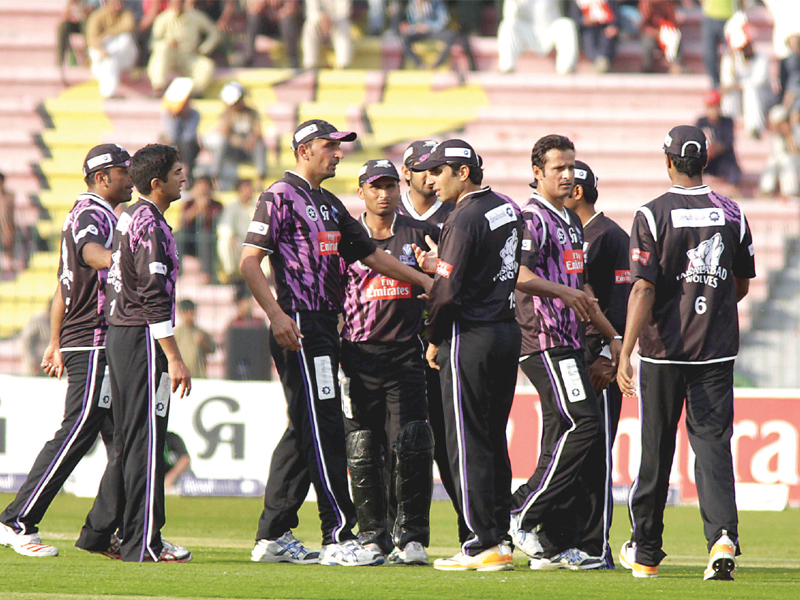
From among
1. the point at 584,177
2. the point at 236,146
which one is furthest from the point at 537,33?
the point at 584,177

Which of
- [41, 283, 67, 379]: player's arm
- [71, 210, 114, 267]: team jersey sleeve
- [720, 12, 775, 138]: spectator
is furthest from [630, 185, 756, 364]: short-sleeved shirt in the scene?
[720, 12, 775, 138]: spectator

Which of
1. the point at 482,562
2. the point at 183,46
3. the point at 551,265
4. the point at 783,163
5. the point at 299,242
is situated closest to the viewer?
the point at 482,562

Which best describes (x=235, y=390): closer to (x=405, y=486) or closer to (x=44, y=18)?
(x=405, y=486)

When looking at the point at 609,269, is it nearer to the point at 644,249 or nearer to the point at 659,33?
the point at 644,249

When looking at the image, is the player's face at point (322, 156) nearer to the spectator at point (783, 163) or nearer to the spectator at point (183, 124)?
the spectator at point (183, 124)

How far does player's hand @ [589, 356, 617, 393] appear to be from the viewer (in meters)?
7.23

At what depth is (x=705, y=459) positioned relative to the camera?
250 inches

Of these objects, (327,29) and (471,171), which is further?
(327,29)

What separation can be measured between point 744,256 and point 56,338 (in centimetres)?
426

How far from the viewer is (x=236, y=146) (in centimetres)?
1692

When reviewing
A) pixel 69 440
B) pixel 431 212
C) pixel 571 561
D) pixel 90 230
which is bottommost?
pixel 571 561

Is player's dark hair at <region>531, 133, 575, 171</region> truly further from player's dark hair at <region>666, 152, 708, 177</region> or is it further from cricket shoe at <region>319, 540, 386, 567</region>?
cricket shoe at <region>319, 540, 386, 567</region>

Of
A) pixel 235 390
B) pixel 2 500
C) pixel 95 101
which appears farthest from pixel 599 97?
pixel 2 500

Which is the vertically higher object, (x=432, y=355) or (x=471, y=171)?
(x=471, y=171)
